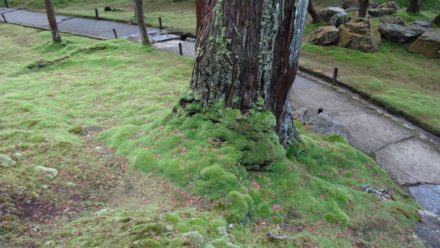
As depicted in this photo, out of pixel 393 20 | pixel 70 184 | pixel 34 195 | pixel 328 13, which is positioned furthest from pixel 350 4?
pixel 34 195

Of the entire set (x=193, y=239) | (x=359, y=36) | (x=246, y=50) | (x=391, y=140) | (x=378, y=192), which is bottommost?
(x=391, y=140)

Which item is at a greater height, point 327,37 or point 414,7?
point 414,7

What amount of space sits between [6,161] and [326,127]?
8284 mm

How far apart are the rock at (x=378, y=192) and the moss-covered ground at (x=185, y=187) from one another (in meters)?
0.19

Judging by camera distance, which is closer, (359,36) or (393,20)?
(359,36)

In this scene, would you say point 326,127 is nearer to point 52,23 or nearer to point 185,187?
point 185,187

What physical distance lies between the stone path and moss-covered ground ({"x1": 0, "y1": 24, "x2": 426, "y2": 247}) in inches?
43.1

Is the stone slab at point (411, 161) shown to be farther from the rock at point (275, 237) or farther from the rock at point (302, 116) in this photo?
the rock at point (275, 237)

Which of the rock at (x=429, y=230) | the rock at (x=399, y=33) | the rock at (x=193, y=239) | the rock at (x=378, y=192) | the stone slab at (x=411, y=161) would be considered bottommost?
the stone slab at (x=411, y=161)

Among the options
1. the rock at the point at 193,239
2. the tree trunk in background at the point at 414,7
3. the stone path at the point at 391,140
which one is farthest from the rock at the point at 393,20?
the rock at the point at 193,239

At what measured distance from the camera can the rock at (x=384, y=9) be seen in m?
29.8

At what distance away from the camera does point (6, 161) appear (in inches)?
240

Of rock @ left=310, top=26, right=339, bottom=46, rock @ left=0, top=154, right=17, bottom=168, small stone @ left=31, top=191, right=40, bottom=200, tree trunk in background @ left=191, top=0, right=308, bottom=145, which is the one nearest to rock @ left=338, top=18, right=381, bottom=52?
rock @ left=310, top=26, right=339, bottom=46

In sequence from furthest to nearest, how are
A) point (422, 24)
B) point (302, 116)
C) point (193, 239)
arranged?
point (422, 24) → point (302, 116) → point (193, 239)
